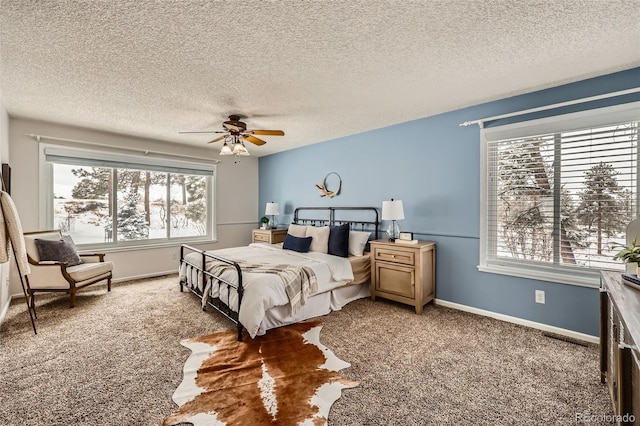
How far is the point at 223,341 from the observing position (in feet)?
9.02

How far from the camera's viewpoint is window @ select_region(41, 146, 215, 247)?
175 inches

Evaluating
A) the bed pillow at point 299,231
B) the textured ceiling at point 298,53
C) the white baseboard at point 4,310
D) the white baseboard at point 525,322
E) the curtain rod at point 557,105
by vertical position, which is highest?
the textured ceiling at point 298,53

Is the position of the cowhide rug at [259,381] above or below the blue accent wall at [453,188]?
below

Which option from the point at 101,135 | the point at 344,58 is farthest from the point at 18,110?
the point at 344,58

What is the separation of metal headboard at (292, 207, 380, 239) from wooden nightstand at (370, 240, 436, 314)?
2.23ft

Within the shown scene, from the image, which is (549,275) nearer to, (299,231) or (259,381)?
(259,381)

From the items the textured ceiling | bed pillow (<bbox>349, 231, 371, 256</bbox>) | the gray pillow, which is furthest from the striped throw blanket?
the gray pillow

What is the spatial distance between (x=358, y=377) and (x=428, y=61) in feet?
8.45

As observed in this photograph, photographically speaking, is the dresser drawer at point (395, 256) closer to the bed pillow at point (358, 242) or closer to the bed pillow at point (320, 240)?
the bed pillow at point (358, 242)

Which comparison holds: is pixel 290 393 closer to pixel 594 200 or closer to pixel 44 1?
pixel 44 1

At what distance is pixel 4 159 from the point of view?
3525 mm

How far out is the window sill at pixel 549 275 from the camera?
9.04ft

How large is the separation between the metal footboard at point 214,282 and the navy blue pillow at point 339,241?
4.83 ft

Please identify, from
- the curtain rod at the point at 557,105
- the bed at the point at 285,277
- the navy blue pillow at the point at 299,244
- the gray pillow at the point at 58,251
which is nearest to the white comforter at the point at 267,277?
the bed at the point at 285,277
